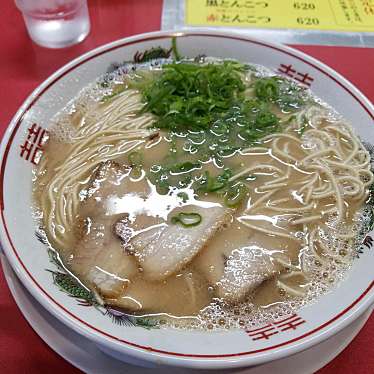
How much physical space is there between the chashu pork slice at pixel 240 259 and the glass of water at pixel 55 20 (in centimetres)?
150

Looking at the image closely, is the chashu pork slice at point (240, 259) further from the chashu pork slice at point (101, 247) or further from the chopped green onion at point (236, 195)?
the chashu pork slice at point (101, 247)

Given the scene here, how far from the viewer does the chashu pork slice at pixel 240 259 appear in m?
1.47

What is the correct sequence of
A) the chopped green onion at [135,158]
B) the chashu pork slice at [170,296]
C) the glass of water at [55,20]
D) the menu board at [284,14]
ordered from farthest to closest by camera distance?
1. the menu board at [284,14]
2. the glass of water at [55,20]
3. the chopped green onion at [135,158]
4. the chashu pork slice at [170,296]

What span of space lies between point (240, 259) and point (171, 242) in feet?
0.75

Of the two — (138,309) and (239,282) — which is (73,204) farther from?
(239,282)

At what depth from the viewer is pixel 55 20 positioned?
2.43 meters

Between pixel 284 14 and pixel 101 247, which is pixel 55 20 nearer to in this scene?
pixel 284 14

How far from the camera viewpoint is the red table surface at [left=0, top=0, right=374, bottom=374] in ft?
4.82

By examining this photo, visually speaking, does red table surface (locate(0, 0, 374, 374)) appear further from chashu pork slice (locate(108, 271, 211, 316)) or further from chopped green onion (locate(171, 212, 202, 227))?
chopped green onion (locate(171, 212, 202, 227))

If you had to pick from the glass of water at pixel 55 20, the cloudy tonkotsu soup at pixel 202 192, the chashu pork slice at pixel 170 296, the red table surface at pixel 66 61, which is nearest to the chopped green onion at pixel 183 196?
the cloudy tonkotsu soup at pixel 202 192

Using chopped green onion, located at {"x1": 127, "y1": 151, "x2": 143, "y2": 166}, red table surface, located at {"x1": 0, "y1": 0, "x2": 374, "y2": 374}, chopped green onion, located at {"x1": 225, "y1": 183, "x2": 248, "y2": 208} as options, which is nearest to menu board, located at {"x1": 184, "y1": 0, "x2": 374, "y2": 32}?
red table surface, located at {"x1": 0, "y1": 0, "x2": 374, "y2": 374}

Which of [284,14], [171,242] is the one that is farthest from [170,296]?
[284,14]

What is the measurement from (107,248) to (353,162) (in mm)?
990

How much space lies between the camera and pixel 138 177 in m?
1.74
